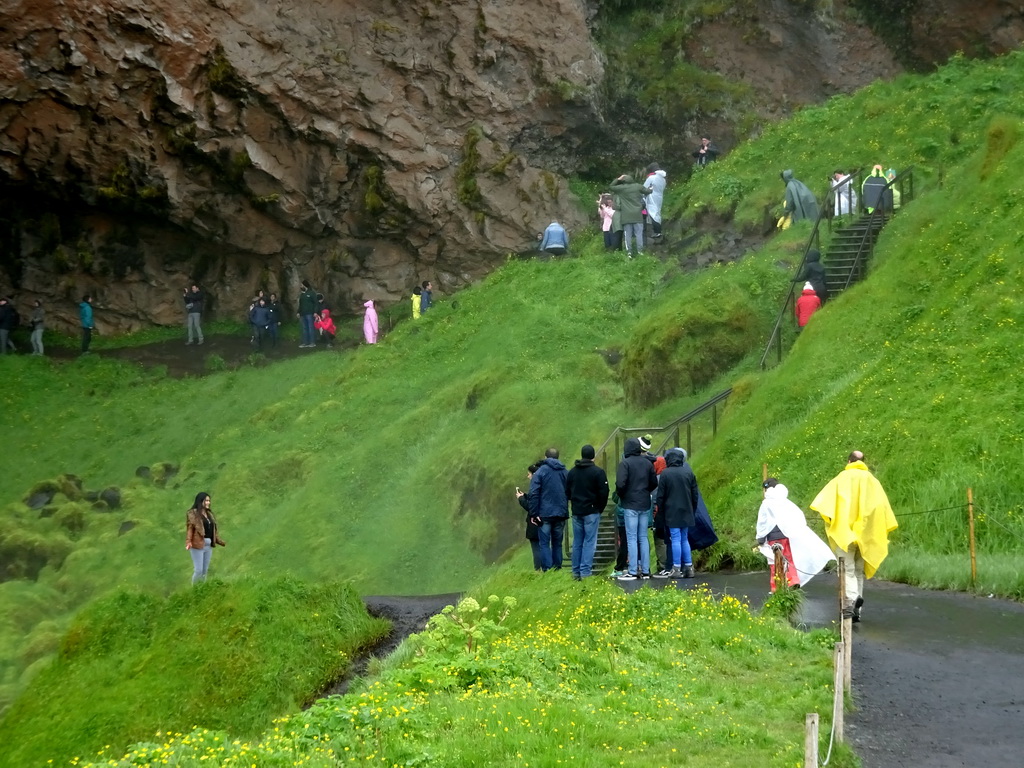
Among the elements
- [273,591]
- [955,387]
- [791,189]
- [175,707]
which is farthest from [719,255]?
[175,707]

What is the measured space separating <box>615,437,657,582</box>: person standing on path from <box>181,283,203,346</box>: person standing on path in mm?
23800

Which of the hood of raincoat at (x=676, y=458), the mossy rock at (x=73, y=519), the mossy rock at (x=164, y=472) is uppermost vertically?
the hood of raincoat at (x=676, y=458)

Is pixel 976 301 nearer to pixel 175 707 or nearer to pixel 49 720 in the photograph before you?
pixel 175 707

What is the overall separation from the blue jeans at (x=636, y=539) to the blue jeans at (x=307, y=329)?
21625 mm

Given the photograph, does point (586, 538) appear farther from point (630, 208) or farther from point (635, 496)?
point (630, 208)

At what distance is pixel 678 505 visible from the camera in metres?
16.1

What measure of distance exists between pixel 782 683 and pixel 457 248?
90.2ft

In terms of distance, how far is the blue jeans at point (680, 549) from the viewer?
16391 mm

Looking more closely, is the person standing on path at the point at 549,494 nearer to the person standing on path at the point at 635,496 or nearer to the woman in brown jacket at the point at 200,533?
the person standing on path at the point at 635,496

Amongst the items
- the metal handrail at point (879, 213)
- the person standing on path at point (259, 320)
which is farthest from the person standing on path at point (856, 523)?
the person standing on path at point (259, 320)

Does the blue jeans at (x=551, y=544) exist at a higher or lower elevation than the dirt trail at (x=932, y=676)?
higher

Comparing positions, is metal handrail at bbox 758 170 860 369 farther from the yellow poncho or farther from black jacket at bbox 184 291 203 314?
black jacket at bbox 184 291 203 314

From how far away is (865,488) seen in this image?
41.7 feet

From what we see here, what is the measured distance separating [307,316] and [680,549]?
21981mm
